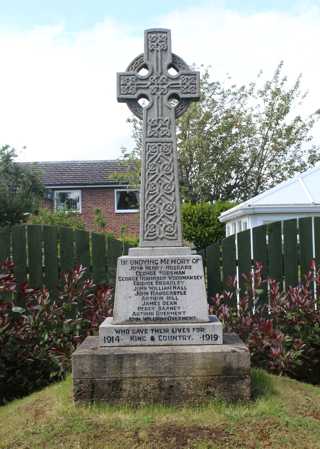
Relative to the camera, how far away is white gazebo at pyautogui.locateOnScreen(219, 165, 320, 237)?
11.4 m

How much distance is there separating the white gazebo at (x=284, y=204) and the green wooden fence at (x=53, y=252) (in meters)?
5.63

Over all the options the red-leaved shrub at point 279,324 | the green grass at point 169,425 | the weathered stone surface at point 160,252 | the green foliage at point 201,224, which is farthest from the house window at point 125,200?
the green grass at point 169,425

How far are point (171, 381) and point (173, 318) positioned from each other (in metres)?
0.67

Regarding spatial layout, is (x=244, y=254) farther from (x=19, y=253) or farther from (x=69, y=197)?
(x=69, y=197)

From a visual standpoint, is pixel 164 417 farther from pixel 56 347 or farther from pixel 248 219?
pixel 248 219

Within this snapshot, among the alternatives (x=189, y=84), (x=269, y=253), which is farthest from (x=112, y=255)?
(x=189, y=84)

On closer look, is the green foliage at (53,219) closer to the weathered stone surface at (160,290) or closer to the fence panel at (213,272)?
the fence panel at (213,272)

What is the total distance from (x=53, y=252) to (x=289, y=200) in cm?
668

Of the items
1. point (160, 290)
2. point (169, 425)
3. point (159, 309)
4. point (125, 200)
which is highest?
point (125, 200)

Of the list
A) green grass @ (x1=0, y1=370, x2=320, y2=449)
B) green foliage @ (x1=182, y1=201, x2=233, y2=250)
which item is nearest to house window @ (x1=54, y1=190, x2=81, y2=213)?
green foliage @ (x1=182, y1=201, x2=233, y2=250)

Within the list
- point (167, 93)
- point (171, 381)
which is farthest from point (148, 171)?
point (171, 381)

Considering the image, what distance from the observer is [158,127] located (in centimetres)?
534

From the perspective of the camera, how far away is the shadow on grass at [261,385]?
4.58 meters

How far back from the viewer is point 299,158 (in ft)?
81.8
